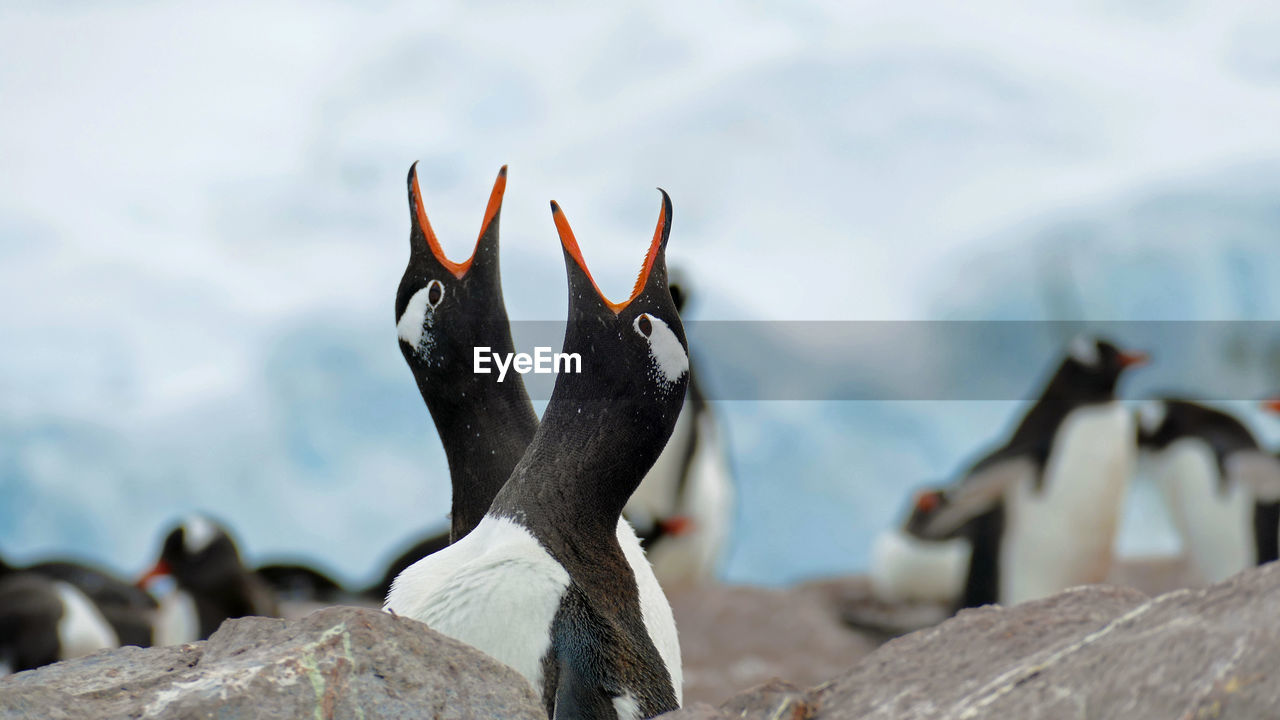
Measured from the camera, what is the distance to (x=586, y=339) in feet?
5.95

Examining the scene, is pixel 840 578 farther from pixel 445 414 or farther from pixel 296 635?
pixel 296 635

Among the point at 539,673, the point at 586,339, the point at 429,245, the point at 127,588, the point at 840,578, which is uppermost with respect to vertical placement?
the point at 429,245

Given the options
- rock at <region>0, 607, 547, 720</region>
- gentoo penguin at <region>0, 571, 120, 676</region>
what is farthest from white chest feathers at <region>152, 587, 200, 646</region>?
rock at <region>0, 607, 547, 720</region>

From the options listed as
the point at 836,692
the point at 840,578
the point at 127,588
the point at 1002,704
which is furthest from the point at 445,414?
the point at 840,578

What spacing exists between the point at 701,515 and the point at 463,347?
17.3 feet

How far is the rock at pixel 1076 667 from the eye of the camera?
106cm

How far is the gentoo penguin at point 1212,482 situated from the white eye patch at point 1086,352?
1241 mm

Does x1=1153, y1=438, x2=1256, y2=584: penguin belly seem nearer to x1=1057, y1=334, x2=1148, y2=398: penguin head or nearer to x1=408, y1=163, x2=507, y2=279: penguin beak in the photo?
→ x1=1057, y1=334, x2=1148, y2=398: penguin head

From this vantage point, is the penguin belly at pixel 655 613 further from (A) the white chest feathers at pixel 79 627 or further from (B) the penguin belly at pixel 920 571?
(B) the penguin belly at pixel 920 571

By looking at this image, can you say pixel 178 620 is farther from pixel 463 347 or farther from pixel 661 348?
pixel 661 348

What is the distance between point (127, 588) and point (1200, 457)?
558cm

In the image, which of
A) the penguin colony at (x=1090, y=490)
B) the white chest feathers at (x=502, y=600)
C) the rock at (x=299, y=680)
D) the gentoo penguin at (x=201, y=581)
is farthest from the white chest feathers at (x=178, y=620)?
the rock at (x=299, y=680)

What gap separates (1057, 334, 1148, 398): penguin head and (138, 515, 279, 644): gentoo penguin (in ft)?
11.8

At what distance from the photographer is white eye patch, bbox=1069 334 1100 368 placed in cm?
562
